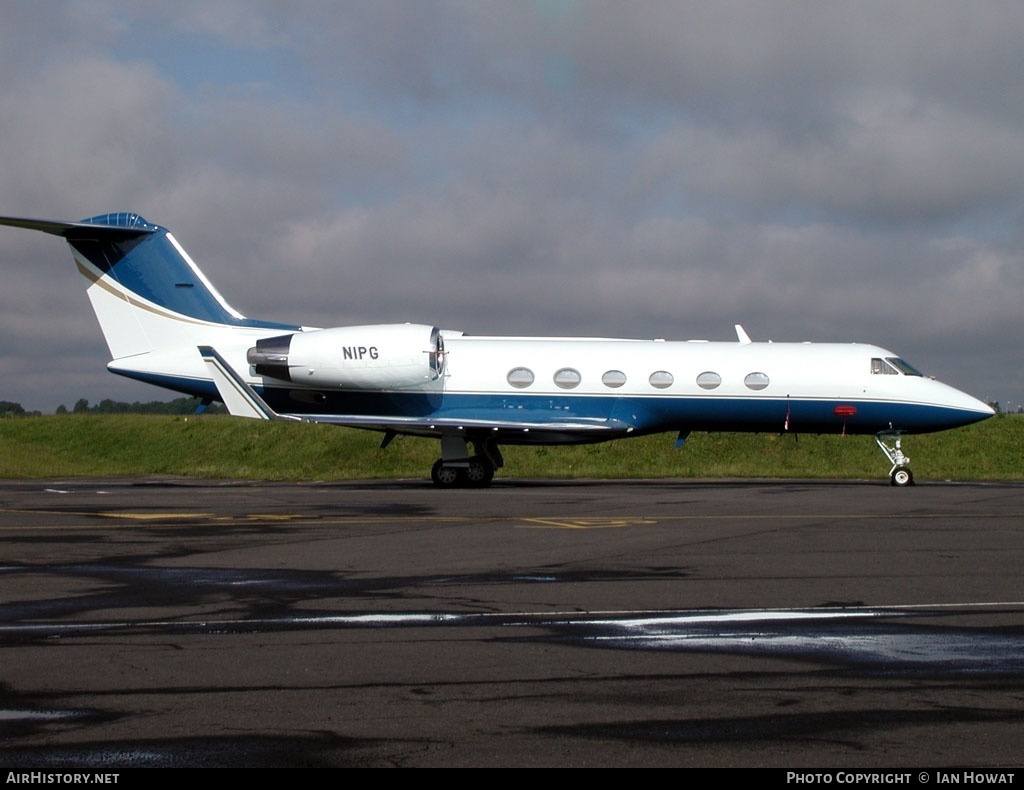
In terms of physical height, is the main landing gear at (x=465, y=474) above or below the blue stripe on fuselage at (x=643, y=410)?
below

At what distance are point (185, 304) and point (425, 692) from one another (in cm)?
2392

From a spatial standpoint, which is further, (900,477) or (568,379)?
(900,477)

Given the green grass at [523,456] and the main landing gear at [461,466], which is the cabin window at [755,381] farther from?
the green grass at [523,456]

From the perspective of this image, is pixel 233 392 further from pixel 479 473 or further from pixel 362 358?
pixel 479 473

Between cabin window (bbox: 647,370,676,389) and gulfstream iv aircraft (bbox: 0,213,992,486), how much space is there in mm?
25

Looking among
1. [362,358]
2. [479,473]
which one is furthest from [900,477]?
[362,358]

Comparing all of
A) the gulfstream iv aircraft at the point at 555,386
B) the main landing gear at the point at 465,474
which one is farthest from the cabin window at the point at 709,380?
the main landing gear at the point at 465,474

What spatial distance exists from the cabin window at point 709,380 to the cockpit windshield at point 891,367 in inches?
150

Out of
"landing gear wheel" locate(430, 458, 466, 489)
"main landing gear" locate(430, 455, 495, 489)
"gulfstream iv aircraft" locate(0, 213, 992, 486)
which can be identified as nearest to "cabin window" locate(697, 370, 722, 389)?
"gulfstream iv aircraft" locate(0, 213, 992, 486)

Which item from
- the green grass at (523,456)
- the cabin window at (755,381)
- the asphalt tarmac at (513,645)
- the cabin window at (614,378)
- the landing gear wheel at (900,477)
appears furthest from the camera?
the green grass at (523,456)

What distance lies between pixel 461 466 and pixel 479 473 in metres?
0.50

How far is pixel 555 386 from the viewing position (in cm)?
2766

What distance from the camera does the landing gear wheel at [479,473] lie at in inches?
1107
